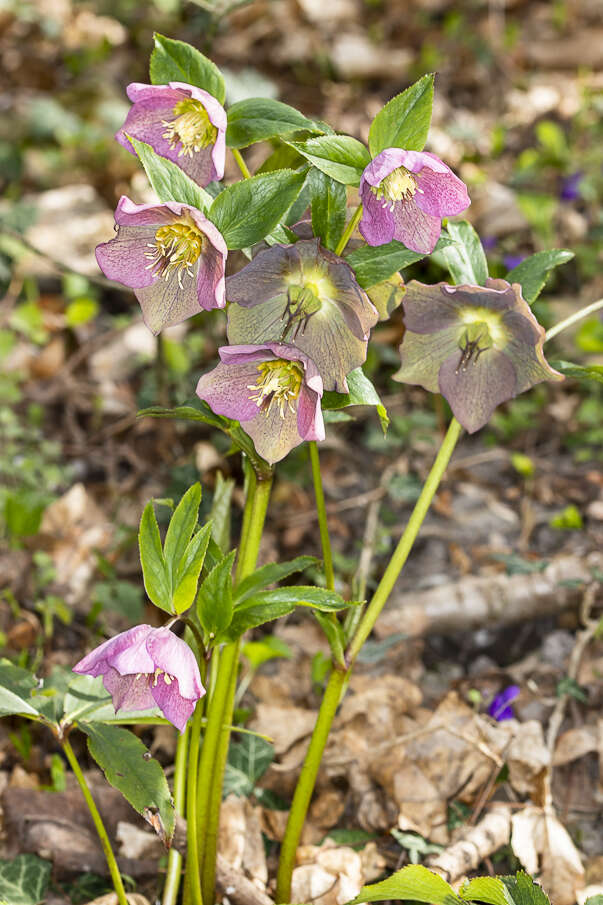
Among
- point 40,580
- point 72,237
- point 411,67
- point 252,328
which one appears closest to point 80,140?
point 72,237

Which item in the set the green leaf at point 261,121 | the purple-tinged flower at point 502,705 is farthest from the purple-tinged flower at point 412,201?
the purple-tinged flower at point 502,705

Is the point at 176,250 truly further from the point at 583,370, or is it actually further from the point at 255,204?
the point at 583,370

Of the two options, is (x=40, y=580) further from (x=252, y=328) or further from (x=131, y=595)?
(x=252, y=328)

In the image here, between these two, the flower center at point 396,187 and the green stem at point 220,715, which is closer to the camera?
the flower center at point 396,187

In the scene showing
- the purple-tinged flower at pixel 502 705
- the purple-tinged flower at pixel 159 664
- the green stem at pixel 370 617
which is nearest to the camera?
the purple-tinged flower at pixel 159 664

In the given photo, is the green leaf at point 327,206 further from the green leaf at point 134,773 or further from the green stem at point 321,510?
the green leaf at point 134,773

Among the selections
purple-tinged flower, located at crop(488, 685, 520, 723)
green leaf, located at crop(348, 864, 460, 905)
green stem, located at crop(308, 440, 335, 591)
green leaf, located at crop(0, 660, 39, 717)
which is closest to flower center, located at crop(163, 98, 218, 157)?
green stem, located at crop(308, 440, 335, 591)

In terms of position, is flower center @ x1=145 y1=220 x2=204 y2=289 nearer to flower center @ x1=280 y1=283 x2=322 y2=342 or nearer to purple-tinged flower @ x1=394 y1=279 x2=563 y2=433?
flower center @ x1=280 y1=283 x2=322 y2=342
